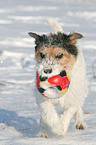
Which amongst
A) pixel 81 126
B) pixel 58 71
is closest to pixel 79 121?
pixel 81 126

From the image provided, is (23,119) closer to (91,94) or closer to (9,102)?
(9,102)

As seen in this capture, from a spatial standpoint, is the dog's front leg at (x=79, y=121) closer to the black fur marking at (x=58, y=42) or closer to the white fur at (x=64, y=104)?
the white fur at (x=64, y=104)

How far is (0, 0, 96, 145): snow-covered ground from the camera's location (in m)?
3.71

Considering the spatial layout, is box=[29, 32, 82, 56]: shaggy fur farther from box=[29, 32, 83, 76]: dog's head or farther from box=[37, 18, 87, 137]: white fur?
box=[37, 18, 87, 137]: white fur

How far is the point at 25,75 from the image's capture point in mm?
7645

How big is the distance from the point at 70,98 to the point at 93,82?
130 inches

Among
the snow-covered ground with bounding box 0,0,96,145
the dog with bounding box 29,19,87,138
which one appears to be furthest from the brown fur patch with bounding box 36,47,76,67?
the snow-covered ground with bounding box 0,0,96,145

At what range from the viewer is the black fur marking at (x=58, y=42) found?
359cm

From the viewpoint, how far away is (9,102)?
5.53 meters

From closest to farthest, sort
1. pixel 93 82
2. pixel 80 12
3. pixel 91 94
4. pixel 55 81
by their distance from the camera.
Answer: pixel 55 81 < pixel 91 94 < pixel 93 82 < pixel 80 12

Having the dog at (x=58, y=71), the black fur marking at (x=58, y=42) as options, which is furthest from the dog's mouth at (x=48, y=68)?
the black fur marking at (x=58, y=42)

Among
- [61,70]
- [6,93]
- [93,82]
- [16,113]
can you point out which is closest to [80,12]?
[93,82]

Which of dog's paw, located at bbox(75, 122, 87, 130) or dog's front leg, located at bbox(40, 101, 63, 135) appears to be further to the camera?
dog's paw, located at bbox(75, 122, 87, 130)

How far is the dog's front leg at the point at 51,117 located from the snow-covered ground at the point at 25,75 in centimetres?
14
